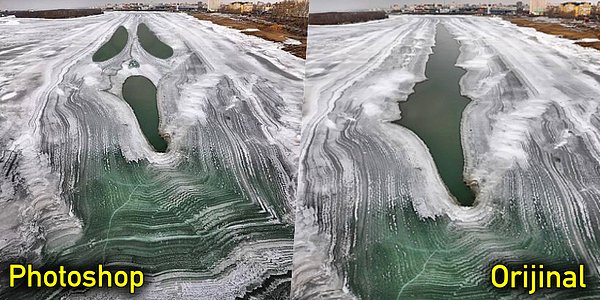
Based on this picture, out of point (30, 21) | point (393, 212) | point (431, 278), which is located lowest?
point (431, 278)

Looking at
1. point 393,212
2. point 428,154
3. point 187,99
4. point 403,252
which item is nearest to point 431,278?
point 403,252

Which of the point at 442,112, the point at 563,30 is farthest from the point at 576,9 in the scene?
the point at 442,112

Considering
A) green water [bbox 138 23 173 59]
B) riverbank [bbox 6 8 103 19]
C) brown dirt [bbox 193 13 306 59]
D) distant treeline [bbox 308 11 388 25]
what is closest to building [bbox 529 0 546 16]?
distant treeline [bbox 308 11 388 25]

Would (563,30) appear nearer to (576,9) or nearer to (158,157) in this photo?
(576,9)

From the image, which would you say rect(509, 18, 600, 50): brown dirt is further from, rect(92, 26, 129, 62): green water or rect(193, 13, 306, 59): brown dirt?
rect(92, 26, 129, 62): green water

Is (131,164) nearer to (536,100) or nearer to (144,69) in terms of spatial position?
(144,69)

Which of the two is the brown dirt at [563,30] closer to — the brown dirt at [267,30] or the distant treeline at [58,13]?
the brown dirt at [267,30]

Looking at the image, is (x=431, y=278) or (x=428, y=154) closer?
(x=431, y=278)
